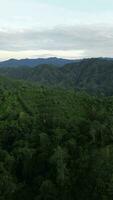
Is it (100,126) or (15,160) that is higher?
(100,126)

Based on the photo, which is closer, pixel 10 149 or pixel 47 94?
pixel 10 149

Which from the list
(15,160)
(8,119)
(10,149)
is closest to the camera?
(15,160)

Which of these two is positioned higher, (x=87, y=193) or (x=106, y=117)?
(x=106, y=117)

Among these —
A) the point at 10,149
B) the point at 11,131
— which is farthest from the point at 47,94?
the point at 10,149

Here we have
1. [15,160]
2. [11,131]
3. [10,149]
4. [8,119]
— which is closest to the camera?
[15,160]

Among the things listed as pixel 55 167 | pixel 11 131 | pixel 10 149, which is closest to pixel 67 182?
pixel 55 167

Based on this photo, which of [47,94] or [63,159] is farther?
[47,94]

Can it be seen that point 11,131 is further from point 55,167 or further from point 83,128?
point 55,167

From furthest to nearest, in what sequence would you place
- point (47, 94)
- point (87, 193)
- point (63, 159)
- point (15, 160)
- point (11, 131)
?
1. point (47, 94)
2. point (11, 131)
3. point (15, 160)
4. point (63, 159)
5. point (87, 193)

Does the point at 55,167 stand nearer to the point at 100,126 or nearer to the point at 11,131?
the point at 100,126
